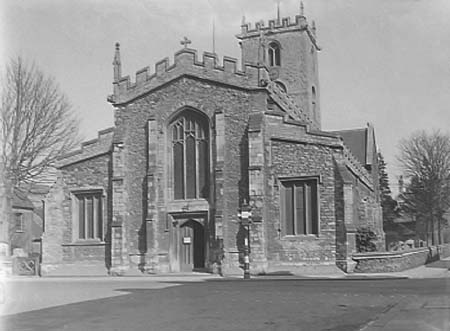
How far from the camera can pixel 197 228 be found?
34219mm

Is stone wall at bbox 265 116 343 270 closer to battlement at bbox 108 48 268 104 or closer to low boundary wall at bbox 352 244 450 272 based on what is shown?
low boundary wall at bbox 352 244 450 272

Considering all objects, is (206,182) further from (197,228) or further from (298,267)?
(298,267)

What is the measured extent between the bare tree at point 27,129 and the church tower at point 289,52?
26.3 meters

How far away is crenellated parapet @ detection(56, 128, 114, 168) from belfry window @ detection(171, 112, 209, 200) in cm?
369

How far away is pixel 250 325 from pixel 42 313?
17.7ft

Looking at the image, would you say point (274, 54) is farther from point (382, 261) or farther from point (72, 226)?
point (382, 261)

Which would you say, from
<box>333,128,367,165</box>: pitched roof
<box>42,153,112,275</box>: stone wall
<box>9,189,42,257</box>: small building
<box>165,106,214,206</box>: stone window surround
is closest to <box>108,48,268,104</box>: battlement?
<box>165,106,214,206</box>: stone window surround

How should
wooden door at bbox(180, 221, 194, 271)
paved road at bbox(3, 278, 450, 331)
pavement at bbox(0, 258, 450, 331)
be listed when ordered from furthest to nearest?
wooden door at bbox(180, 221, 194, 271)
paved road at bbox(3, 278, 450, 331)
pavement at bbox(0, 258, 450, 331)

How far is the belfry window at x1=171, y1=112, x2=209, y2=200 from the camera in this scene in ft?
111

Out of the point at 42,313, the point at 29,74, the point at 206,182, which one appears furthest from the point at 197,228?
the point at 42,313

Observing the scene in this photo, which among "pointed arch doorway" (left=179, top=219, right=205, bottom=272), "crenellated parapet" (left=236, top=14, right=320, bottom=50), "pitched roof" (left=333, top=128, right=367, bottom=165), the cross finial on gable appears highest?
"crenellated parapet" (left=236, top=14, right=320, bottom=50)

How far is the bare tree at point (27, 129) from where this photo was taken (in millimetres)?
32219

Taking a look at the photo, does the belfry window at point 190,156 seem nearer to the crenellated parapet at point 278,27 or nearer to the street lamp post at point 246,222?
the street lamp post at point 246,222

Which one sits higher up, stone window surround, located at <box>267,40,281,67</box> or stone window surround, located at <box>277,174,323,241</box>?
stone window surround, located at <box>267,40,281,67</box>
